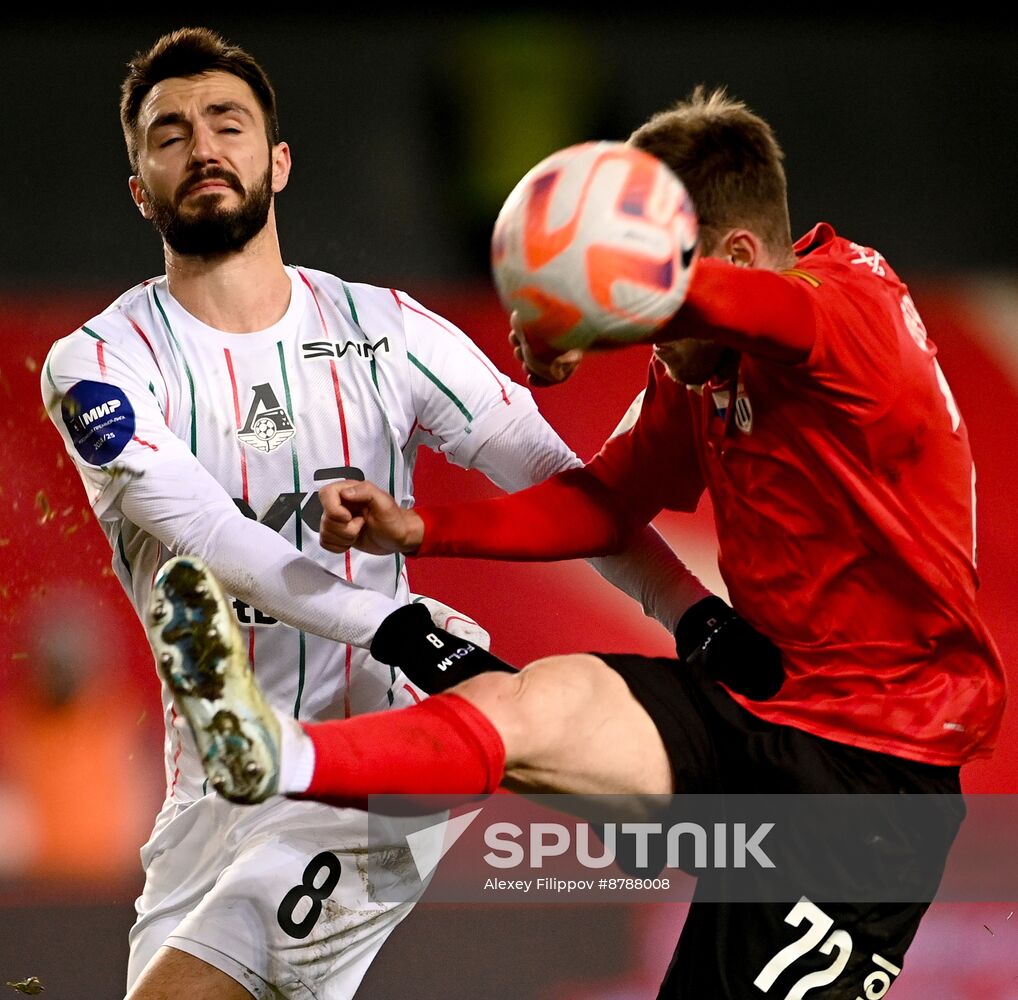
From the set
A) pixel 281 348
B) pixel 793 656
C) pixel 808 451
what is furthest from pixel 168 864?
pixel 808 451

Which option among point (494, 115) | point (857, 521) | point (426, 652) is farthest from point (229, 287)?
point (494, 115)

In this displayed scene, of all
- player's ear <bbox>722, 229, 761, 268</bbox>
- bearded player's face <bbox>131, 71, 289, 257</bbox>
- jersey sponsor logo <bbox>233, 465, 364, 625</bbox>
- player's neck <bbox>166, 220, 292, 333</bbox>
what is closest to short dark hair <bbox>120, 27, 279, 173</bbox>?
bearded player's face <bbox>131, 71, 289, 257</bbox>

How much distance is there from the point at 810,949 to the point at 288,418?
1.24 metres

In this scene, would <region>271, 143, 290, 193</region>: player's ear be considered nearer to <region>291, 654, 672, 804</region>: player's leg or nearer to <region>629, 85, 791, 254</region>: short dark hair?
<region>629, 85, 791, 254</region>: short dark hair

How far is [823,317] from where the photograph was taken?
6.27 feet

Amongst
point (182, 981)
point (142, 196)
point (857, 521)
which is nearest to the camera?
point (857, 521)

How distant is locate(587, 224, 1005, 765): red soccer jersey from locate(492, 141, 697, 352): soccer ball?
0.77ft

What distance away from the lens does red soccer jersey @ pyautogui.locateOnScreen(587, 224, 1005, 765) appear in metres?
2.00

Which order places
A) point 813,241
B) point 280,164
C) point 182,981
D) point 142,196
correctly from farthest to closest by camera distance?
point 280,164, point 142,196, point 182,981, point 813,241

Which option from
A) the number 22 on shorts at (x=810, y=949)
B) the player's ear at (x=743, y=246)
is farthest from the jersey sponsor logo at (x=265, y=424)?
the number 22 on shorts at (x=810, y=949)

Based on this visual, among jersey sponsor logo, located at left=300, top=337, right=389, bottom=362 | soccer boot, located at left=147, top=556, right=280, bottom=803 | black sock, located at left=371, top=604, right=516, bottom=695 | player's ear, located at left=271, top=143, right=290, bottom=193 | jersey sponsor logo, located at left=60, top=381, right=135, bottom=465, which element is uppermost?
player's ear, located at left=271, top=143, right=290, bottom=193

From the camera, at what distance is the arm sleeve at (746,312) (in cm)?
181

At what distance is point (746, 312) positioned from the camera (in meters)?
1.81

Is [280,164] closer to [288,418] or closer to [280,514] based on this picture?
[288,418]
